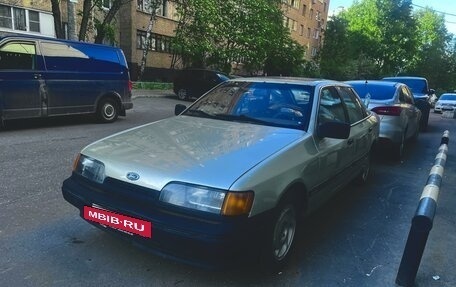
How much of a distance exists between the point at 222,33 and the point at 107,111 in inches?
579

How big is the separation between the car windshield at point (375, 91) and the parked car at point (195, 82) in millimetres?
11800

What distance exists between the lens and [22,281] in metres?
2.83

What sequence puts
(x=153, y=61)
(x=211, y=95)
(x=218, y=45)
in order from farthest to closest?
(x=153, y=61) < (x=218, y=45) < (x=211, y=95)

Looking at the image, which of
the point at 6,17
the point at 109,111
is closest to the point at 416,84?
the point at 109,111

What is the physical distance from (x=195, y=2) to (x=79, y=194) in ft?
64.5

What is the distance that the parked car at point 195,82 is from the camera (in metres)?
19.3

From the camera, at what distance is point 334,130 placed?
11.7ft

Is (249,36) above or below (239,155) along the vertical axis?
above

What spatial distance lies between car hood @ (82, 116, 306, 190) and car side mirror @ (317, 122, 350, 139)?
0.65 feet

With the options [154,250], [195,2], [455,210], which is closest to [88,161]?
[154,250]

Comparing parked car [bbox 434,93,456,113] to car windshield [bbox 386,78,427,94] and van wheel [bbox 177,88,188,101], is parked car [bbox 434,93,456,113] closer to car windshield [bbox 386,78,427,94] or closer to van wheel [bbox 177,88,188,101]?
car windshield [bbox 386,78,427,94]

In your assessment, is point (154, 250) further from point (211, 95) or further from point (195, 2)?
point (195, 2)

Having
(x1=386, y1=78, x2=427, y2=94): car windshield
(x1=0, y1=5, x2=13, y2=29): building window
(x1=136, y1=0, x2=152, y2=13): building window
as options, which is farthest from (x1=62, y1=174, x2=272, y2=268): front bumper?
(x1=136, y1=0, x2=152, y2=13): building window

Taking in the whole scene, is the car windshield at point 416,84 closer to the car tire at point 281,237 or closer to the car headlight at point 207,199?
the car tire at point 281,237
